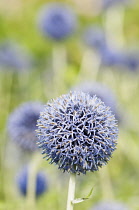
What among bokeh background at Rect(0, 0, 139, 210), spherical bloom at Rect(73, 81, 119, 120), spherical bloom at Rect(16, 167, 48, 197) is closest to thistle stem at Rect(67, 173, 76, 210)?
bokeh background at Rect(0, 0, 139, 210)

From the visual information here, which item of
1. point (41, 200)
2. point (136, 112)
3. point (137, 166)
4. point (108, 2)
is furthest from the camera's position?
point (108, 2)

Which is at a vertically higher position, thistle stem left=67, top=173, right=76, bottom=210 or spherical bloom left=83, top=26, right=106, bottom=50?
spherical bloom left=83, top=26, right=106, bottom=50

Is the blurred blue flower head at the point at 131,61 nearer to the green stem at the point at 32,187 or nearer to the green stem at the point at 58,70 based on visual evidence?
the green stem at the point at 58,70

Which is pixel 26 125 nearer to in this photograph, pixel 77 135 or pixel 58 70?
pixel 77 135

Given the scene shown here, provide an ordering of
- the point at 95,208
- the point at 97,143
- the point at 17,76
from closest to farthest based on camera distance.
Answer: the point at 97,143 < the point at 95,208 < the point at 17,76

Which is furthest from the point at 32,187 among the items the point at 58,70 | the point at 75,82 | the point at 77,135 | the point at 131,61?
the point at 131,61

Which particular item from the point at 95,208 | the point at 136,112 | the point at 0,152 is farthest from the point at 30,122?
the point at 136,112

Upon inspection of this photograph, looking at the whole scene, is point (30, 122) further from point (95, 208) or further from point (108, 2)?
point (108, 2)

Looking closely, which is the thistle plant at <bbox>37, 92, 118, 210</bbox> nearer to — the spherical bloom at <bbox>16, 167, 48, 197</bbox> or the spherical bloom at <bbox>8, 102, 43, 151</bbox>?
the spherical bloom at <bbox>8, 102, 43, 151</bbox>
